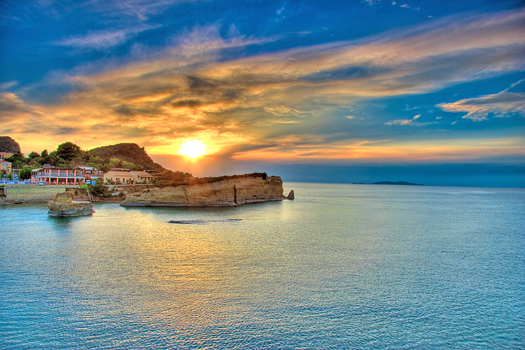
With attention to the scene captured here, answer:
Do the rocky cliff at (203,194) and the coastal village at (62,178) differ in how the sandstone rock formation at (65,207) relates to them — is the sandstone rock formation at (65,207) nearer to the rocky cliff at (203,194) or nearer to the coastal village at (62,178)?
the rocky cliff at (203,194)

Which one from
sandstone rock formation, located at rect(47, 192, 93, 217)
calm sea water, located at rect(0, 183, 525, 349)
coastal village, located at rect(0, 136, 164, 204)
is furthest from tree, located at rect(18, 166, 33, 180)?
calm sea water, located at rect(0, 183, 525, 349)

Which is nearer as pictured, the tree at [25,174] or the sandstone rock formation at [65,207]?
the sandstone rock formation at [65,207]

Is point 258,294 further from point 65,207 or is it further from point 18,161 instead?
point 18,161

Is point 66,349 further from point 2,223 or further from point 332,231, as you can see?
point 2,223

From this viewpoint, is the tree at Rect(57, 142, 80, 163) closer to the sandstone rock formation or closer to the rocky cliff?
the rocky cliff

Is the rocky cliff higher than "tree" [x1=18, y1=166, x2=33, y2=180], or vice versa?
"tree" [x1=18, y1=166, x2=33, y2=180]

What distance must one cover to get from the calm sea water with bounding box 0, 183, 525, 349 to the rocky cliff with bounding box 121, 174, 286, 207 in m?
31.9

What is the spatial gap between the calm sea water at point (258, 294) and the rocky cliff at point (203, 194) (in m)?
31.9

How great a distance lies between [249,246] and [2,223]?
2748cm

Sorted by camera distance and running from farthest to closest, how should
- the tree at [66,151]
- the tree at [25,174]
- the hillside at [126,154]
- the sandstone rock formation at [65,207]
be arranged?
the hillside at [126,154] < the tree at [66,151] < the tree at [25,174] < the sandstone rock formation at [65,207]

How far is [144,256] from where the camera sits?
18.2m

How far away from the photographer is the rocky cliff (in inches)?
2172

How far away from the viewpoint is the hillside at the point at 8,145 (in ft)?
463

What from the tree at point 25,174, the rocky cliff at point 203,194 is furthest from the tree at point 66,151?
the rocky cliff at point 203,194
